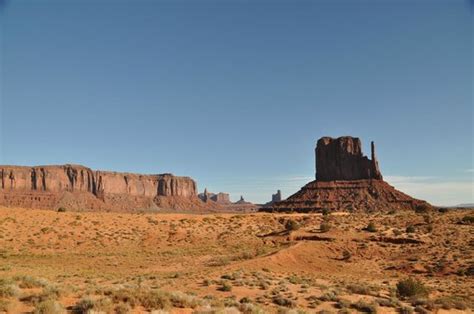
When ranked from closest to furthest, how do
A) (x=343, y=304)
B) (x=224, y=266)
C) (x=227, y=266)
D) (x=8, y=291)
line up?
(x=8, y=291)
(x=343, y=304)
(x=227, y=266)
(x=224, y=266)

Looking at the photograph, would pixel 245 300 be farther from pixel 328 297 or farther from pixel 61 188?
pixel 61 188

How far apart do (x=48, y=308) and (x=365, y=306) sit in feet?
37.8

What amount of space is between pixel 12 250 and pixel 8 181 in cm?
14859

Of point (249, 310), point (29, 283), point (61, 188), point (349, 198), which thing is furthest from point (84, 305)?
point (61, 188)

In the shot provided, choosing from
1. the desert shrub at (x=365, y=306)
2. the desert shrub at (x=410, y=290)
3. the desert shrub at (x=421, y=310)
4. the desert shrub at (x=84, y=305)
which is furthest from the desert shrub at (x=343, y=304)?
the desert shrub at (x=84, y=305)

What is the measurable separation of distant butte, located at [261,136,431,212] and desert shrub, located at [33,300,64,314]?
88.5m

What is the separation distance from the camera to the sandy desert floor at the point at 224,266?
13.1 meters

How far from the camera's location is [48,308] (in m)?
10.3

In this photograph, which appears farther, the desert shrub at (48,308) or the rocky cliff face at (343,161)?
the rocky cliff face at (343,161)

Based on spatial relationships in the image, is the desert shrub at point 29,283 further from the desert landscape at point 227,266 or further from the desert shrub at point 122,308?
the desert shrub at point 122,308

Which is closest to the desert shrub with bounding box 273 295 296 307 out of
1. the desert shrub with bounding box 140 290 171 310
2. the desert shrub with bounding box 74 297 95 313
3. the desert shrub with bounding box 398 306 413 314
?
the desert shrub with bounding box 398 306 413 314

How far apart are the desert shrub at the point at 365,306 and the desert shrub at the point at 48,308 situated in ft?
36.1

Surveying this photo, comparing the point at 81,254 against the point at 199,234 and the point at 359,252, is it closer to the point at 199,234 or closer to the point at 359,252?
the point at 199,234

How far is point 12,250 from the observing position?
33.1m
